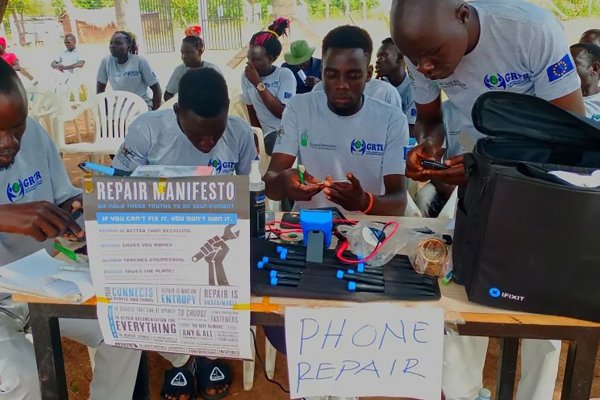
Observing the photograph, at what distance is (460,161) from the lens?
152 cm

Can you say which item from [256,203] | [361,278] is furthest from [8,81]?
[361,278]

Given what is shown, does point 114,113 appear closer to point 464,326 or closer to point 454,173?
point 454,173

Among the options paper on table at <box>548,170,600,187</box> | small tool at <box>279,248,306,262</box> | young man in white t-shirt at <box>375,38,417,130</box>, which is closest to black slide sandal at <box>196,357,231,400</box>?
small tool at <box>279,248,306,262</box>

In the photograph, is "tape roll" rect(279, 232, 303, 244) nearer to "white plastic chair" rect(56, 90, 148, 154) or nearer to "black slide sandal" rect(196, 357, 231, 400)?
"black slide sandal" rect(196, 357, 231, 400)

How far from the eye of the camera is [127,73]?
6.49m

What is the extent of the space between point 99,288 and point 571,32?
13.8m

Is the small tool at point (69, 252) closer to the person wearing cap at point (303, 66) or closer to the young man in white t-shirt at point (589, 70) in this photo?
the young man in white t-shirt at point (589, 70)

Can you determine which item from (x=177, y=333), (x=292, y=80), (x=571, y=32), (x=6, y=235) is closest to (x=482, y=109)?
(x=177, y=333)

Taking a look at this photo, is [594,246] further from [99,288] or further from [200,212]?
[99,288]

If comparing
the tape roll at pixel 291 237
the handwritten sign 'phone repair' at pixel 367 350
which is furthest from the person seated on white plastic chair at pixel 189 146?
the handwritten sign 'phone repair' at pixel 367 350

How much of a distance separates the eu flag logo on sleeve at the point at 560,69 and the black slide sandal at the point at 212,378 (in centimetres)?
183

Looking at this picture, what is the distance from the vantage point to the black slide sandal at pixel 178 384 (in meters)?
2.41

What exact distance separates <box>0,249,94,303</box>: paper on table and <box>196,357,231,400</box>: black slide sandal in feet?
3.89

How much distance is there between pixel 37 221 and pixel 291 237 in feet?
2.41
